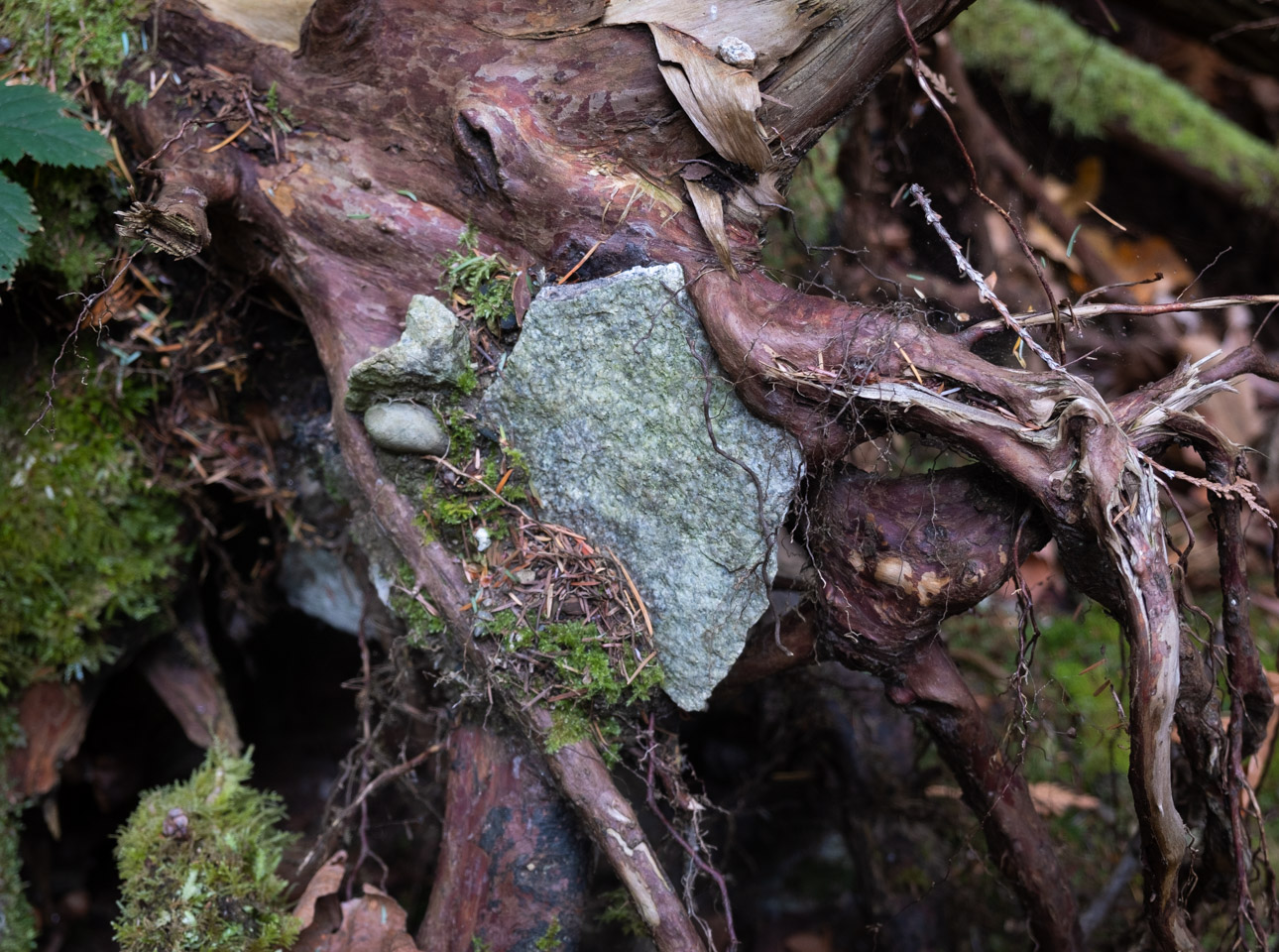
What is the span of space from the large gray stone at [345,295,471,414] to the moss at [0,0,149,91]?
4.18ft

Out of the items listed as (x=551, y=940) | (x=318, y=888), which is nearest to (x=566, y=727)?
(x=551, y=940)

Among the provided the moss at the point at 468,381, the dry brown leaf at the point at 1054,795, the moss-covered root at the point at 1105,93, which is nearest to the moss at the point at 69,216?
the moss at the point at 468,381

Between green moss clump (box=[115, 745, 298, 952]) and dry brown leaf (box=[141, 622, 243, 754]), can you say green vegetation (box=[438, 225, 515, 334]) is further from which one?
dry brown leaf (box=[141, 622, 243, 754])

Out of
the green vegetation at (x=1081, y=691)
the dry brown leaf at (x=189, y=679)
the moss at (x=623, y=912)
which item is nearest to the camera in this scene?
the moss at (x=623, y=912)

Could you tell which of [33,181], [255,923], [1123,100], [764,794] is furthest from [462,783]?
[1123,100]

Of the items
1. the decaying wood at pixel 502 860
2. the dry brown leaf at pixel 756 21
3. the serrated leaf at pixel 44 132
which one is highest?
the dry brown leaf at pixel 756 21

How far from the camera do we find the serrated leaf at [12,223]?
6.65ft

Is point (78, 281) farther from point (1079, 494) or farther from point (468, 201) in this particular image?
point (1079, 494)

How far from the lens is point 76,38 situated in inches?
97.0

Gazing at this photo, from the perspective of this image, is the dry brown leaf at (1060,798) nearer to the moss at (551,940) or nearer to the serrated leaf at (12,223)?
the moss at (551,940)

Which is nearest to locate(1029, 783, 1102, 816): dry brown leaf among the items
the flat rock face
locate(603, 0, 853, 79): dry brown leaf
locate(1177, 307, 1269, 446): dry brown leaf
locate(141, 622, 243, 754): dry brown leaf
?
the flat rock face

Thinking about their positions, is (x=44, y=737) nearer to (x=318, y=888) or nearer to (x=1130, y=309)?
(x=318, y=888)

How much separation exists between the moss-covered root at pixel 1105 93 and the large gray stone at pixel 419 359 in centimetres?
419

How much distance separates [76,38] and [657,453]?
7.25ft
